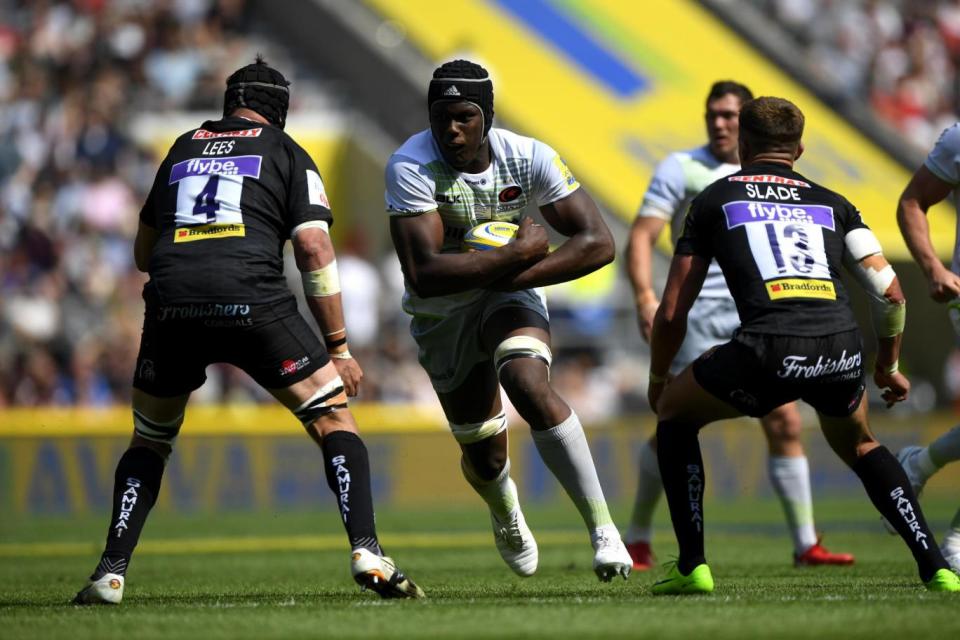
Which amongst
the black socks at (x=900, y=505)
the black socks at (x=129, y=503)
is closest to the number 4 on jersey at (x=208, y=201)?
the black socks at (x=129, y=503)

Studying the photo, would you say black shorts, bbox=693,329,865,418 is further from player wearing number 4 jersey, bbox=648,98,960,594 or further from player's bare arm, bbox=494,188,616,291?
player's bare arm, bbox=494,188,616,291

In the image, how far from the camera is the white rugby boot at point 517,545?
8.46 meters

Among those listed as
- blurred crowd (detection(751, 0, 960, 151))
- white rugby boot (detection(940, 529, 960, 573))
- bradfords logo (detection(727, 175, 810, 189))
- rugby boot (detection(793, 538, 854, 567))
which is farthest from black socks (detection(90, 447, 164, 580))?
blurred crowd (detection(751, 0, 960, 151))

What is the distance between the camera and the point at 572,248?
25.4ft

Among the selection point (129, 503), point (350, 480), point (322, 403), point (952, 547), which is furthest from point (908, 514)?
point (129, 503)

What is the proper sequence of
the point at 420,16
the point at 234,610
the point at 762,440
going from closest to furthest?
the point at 234,610 → the point at 762,440 → the point at 420,16

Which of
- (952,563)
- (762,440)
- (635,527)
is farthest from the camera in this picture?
(762,440)

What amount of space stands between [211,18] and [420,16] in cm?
314

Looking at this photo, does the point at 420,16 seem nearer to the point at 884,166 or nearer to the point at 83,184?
the point at 83,184

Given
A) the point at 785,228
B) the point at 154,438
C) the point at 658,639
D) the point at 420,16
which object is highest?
the point at 420,16

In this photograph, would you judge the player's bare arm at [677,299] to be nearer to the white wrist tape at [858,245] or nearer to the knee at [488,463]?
the white wrist tape at [858,245]

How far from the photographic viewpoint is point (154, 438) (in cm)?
743

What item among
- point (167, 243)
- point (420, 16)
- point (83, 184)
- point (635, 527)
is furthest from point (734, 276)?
point (420, 16)

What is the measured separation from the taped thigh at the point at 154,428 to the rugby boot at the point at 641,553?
11.4 ft
